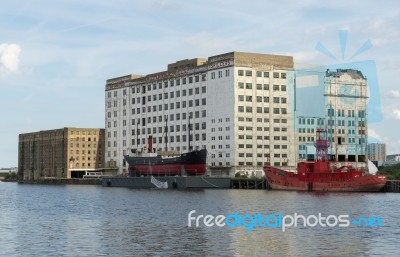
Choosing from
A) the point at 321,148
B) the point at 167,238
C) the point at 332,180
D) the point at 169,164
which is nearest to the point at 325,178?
the point at 332,180

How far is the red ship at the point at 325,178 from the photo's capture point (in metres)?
136

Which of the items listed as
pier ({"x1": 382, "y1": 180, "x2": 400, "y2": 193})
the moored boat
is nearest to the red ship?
pier ({"x1": 382, "y1": 180, "x2": 400, "y2": 193})

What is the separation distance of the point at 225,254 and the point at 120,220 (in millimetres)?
28150

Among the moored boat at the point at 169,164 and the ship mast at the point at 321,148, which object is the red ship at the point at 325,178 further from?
the moored boat at the point at 169,164

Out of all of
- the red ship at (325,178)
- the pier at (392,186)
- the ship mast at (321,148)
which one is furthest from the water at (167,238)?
the pier at (392,186)

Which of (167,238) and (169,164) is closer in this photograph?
(167,238)

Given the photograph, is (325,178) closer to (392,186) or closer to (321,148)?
(321,148)

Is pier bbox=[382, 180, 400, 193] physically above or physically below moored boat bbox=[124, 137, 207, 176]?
below

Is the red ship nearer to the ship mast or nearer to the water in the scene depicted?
the ship mast

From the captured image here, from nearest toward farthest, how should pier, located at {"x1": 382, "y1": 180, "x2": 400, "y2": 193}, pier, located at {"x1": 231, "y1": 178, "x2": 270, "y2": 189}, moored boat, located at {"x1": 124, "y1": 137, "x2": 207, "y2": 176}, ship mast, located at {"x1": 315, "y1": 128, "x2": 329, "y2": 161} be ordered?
ship mast, located at {"x1": 315, "y1": 128, "x2": 329, "y2": 161} → pier, located at {"x1": 382, "y1": 180, "x2": 400, "y2": 193} → pier, located at {"x1": 231, "y1": 178, "x2": 270, "y2": 189} → moored boat, located at {"x1": 124, "y1": 137, "x2": 207, "y2": 176}

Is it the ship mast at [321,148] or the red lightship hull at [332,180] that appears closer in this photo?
the red lightship hull at [332,180]

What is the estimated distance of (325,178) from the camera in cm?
13862

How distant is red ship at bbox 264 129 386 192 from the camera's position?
136m

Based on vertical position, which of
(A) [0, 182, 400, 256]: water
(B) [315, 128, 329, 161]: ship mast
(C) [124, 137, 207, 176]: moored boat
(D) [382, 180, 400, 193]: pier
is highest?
(B) [315, 128, 329, 161]: ship mast
